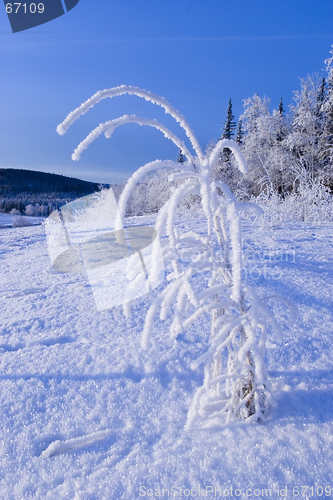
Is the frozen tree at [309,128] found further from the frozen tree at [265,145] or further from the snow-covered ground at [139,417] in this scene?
the snow-covered ground at [139,417]

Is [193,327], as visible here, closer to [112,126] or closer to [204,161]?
[204,161]

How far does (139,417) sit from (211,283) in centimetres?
77

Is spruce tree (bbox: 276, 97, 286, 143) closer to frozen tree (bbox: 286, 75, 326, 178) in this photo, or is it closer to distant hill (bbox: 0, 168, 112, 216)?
frozen tree (bbox: 286, 75, 326, 178)

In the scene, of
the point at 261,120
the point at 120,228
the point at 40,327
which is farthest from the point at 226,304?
the point at 261,120

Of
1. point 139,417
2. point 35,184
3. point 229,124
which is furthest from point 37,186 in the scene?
point 139,417

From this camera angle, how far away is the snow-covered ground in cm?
112

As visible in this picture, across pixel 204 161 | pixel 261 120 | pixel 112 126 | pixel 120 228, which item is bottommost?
pixel 120 228

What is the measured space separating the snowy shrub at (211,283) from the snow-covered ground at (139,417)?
0.12 meters

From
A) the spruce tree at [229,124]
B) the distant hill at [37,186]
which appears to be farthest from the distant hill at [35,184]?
the spruce tree at [229,124]

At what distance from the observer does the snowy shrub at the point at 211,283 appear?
1.20 meters

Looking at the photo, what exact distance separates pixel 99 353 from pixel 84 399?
16.3 inches

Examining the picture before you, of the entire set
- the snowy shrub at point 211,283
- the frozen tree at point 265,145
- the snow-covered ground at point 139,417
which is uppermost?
the frozen tree at point 265,145

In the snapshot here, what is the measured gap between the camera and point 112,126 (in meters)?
1.26

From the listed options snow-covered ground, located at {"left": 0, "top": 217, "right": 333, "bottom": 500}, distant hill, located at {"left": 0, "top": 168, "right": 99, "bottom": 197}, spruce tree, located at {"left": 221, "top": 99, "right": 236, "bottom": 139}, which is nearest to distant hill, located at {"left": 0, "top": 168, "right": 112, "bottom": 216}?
distant hill, located at {"left": 0, "top": 168, "right": 99, "bottom": 197}
